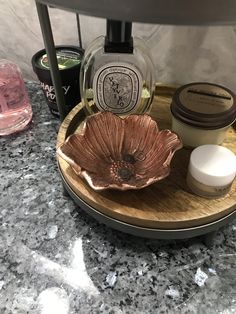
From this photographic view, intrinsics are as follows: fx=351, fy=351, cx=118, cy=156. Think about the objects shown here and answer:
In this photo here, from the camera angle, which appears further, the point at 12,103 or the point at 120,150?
the point at 12,103

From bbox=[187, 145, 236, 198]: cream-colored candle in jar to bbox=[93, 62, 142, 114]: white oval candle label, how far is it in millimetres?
120

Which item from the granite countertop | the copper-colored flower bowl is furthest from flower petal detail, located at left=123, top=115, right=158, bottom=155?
the granite countertop

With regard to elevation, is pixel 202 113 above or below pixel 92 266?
above

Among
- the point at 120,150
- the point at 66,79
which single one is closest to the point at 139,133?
the point at 120,150

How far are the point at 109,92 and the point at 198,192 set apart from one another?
167 millimetres

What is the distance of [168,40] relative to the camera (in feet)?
1.65

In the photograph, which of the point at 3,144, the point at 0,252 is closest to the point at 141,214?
the point at 0,252

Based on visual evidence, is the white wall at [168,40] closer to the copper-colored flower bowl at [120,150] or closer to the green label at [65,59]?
the green label at [65,59]

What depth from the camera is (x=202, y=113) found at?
1.30 ft

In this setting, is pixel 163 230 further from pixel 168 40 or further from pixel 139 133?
pixel 168 40

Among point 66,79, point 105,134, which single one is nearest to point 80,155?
point 105,134

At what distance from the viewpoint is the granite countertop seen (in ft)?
1.13

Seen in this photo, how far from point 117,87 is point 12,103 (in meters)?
0.19

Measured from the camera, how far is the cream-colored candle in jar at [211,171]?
35 cm
